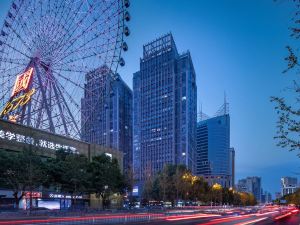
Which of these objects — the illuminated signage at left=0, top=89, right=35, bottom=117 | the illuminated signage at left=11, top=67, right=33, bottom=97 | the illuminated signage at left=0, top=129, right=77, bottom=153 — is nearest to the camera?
the illuminated signage at left=11, top=67, right=33, bottom=97

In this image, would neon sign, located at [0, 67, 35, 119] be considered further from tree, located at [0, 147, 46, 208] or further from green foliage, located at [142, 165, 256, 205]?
green foliage, located at [142, 165, 256, 205]

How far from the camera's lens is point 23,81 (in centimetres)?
6084

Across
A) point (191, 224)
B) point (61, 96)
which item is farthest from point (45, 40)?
point (191, 224)

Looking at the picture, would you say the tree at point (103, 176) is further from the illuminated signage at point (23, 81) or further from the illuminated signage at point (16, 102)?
the illuminated signage at point (23, 81)

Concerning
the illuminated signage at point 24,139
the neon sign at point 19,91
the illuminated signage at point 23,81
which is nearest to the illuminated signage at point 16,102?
the neon sign at point 19,91

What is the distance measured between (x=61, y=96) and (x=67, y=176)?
1435cm

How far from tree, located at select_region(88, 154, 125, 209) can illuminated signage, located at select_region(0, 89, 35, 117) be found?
17565 mm

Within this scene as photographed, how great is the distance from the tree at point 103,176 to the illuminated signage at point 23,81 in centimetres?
2024

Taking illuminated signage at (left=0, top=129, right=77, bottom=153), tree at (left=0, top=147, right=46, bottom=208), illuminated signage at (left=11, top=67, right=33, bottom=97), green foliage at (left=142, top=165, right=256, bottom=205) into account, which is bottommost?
green foliage at (left=142, top=165, right=256, bottom=205)

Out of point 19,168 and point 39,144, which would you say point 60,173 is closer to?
point 39,144

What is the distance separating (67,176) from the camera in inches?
2741

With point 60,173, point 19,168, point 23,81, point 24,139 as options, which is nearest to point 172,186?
point 60,173

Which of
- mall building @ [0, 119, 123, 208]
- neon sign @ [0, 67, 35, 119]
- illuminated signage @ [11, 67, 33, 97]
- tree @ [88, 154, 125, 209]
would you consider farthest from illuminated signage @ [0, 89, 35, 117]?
tree @ [88, 154, 125, 209]

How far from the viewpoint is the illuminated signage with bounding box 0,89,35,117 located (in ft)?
202
